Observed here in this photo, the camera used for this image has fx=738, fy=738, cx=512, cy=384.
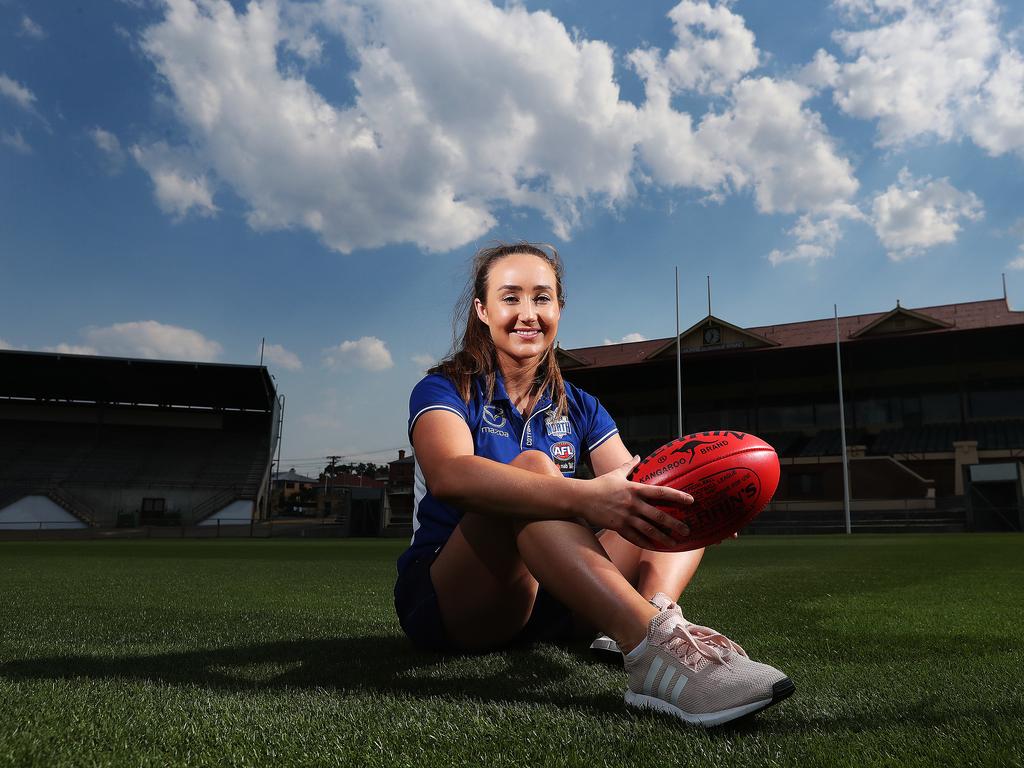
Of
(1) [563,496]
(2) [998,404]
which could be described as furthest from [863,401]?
(1) [563,496]

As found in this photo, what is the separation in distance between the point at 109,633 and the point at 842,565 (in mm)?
6873

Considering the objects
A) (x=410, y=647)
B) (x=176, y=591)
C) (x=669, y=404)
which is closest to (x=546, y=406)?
(x=410, y=647)

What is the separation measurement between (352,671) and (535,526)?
0.91 meters

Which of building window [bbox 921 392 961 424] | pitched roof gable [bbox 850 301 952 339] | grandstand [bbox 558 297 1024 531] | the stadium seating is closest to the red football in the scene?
grandstand [bbox 558 297 1024 531]

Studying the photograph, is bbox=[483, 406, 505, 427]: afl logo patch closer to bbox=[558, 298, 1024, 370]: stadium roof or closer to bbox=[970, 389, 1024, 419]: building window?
bbox=[558, 298, 1024, 370]: stadium roof

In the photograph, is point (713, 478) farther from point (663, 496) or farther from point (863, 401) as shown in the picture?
point (863, 401)

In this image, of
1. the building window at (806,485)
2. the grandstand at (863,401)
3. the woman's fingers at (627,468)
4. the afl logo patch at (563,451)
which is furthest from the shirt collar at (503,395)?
the building window at (806,485)

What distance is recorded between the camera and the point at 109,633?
322 cm

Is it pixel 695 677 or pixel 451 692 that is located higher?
pixel 695 677

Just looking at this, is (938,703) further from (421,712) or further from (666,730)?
(421,712)

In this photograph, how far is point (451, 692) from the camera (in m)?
1.94

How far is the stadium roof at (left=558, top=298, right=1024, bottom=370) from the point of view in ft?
94.9

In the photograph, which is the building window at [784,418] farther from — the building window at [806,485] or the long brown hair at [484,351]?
the long brown hair at [484,351]

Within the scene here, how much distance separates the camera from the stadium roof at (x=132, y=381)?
109ft
